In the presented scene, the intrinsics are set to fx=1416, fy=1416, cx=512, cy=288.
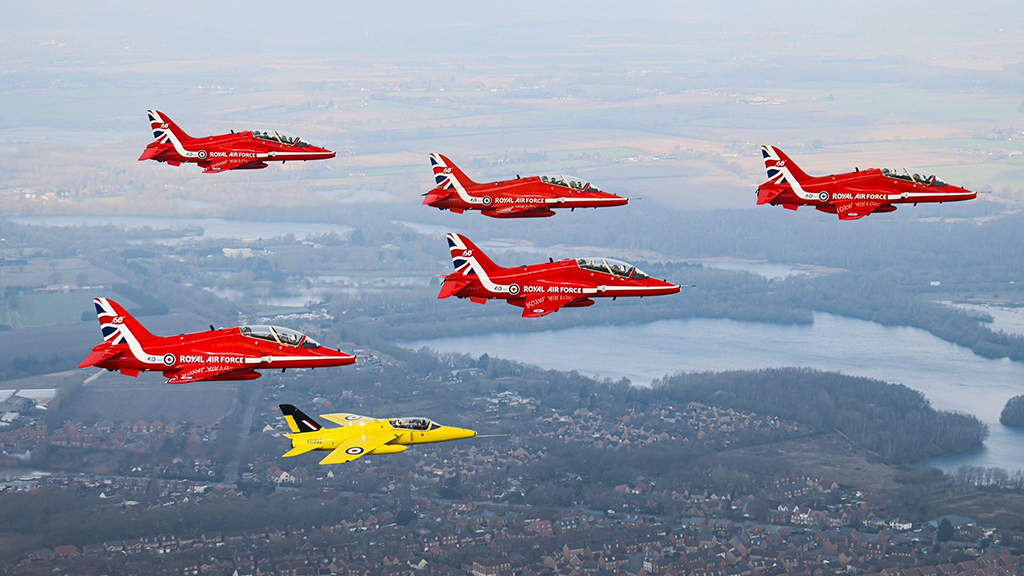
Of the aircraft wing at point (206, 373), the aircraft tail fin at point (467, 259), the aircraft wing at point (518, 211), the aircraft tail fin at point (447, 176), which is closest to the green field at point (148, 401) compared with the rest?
the aircraft tail fin at point (447, 176)

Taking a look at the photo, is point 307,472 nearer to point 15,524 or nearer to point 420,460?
point 420,460

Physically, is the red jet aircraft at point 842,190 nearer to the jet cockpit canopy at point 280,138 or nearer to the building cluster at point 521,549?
the jet cockpit canopy at point 280,138

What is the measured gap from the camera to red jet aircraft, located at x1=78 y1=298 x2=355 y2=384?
1948 inches

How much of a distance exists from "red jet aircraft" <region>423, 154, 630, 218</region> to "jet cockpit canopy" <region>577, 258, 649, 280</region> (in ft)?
8.30

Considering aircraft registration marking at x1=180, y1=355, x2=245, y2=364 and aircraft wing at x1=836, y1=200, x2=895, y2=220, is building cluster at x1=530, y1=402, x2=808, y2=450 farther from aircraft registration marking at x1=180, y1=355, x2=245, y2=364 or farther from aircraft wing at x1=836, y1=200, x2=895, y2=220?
aircraft registration marking at x1=180, y1=355, x2=245, y2=364

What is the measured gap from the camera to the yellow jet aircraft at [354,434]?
54.7m

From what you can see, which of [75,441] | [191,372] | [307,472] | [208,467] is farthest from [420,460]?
[191,372]

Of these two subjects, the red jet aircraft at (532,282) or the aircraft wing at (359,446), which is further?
the red jet aircraft at (532,282)

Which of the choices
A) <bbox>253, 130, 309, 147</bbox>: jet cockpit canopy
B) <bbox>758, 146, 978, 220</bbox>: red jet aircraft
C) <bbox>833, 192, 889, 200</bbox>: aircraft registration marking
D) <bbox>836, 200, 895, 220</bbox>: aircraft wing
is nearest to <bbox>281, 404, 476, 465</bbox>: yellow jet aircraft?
<bbox>253, 130, 309, 147</bbox>: jet cockpit canopy

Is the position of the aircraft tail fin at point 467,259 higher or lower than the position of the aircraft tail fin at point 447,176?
lower

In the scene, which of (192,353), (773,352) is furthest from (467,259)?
(773,352)

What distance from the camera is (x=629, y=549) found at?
107 m

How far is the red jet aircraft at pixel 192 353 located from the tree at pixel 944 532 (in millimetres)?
73919

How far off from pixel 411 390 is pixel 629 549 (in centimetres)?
4740
